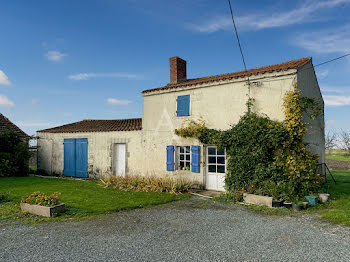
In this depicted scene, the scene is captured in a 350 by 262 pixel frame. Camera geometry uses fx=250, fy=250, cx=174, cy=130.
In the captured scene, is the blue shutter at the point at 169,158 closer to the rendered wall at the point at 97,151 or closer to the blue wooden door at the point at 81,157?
the rendered wall at the point at 97,151

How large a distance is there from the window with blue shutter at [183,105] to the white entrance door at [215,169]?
77.3 inches

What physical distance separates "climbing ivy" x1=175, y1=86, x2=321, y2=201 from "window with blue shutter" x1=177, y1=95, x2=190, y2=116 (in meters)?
2.71

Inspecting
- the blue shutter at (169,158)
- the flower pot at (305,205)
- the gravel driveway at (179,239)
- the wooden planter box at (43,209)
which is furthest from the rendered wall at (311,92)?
the wooden planter box at (43,209)

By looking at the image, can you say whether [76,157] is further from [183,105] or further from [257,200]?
[257,200]

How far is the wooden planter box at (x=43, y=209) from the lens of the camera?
21.7ft

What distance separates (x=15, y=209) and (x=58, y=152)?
29.8 ft

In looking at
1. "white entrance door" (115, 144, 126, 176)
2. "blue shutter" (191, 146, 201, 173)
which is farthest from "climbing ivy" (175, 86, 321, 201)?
"white entrance door" (115, 144, 126, 176)

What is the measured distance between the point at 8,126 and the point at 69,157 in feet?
19.9

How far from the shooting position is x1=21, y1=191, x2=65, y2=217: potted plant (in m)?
6.65

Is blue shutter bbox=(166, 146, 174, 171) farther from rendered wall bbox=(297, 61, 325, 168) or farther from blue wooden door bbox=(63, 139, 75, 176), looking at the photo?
blue wooden door bbox=(63, 139, 75, 176)

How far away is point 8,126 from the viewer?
57.9 ft

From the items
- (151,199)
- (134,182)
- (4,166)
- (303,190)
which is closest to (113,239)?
(151,199)

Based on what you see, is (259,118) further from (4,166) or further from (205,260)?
(4,166)

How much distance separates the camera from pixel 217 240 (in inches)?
204
